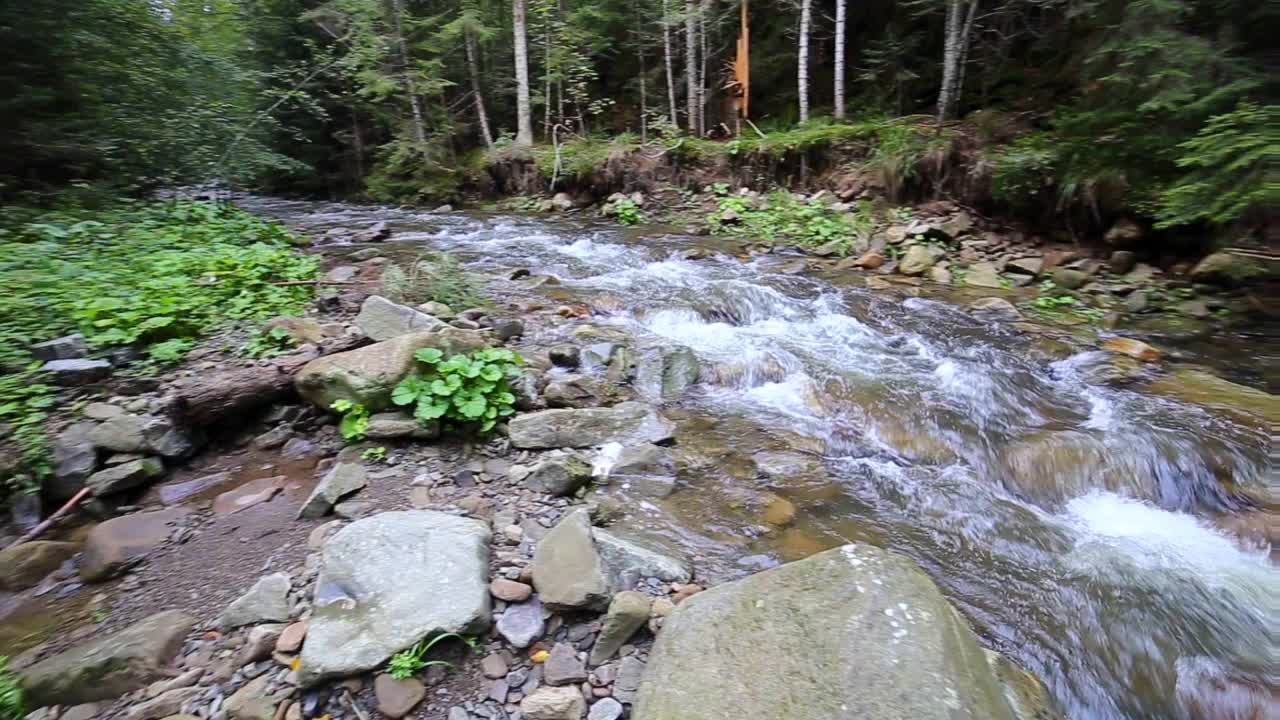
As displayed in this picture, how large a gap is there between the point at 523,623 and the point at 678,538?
1100 mm

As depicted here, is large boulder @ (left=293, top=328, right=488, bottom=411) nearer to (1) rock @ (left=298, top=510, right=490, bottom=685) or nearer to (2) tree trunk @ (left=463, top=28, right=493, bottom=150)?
(1) rock @ (left=298, top=510, right=490, bottom=685)

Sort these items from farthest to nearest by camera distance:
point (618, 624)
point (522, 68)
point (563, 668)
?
point (522, 68)
point (618, 624)
point (563, 668)

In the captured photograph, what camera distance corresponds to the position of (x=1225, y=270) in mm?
6227

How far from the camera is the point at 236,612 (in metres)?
2.55

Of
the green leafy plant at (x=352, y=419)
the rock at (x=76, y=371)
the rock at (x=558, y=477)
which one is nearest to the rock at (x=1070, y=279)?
the rock at (x=558, y=477)

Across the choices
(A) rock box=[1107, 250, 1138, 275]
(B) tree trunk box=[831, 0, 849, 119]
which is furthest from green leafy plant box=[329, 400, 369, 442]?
(B) tree trunk box=[831, 0, 849, 119]

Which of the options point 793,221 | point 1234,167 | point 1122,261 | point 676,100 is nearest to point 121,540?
point 1234,167

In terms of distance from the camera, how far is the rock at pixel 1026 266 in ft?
24.9

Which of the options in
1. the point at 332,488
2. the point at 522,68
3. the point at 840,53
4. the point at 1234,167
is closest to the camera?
the point at 332,488

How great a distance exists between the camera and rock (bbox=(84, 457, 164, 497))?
3498 mm

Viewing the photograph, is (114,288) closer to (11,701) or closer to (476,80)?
(11,701)

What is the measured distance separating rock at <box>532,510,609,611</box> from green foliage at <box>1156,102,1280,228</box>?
600 cm

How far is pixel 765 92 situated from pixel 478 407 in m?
14.8

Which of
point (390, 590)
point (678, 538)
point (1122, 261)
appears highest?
point (1122, 261)
